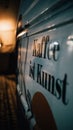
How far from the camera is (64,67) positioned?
1439mm

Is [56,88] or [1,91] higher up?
[56,88]

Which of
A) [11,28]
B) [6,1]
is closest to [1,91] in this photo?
[11,28]

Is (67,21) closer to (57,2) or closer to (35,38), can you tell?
(57,2)

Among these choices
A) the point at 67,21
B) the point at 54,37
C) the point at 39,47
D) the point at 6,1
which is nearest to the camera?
the point at 67,21

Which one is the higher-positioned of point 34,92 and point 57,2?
point 57,2

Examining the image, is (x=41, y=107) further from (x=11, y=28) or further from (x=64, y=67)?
(x=11, y=28)

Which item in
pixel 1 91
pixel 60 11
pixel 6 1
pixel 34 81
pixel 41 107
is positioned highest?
pixel 6 1

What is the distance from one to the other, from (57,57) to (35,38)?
79cm

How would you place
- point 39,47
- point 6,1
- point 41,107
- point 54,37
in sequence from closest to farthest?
point 54,37
point 41,107
point 39,47
point 6,1

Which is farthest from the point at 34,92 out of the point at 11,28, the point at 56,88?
the point at 11,28

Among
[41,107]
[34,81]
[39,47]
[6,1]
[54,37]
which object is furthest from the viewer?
[6,1]

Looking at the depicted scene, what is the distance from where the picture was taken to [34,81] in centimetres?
229

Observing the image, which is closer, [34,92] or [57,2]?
[57,2]

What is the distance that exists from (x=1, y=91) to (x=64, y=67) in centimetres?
380
